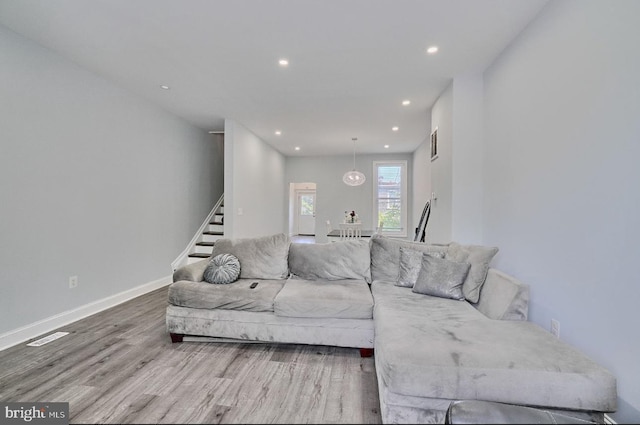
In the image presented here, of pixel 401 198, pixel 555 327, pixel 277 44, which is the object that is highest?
Result: pixel 277 44

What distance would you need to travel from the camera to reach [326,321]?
2.45 meters

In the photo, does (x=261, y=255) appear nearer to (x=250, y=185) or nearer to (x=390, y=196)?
(x=250, y=185)

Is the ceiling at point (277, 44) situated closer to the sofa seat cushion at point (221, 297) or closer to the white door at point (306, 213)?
the sofa seat cushion at point (221, 297)

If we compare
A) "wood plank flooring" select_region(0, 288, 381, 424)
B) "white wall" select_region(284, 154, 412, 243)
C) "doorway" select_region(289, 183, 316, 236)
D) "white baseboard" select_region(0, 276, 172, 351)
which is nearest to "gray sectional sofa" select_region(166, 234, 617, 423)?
"wood plank flooring" select_region(0, 288, 381, 424)

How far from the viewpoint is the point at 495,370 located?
143cm

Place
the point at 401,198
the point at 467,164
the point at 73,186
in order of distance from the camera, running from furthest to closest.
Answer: the point at 401,198 → the point at 467,164 → the point at 73,186

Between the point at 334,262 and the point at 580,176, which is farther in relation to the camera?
the point at 334,262

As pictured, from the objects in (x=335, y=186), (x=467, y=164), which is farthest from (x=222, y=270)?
(x=335, y=186)

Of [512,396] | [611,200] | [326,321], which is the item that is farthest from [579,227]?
[326,321]

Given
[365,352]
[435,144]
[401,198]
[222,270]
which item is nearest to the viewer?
→ [365,352]

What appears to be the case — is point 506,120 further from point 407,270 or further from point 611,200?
point 407,270

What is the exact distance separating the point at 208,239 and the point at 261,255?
299 cm

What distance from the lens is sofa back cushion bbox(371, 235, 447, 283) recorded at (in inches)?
117

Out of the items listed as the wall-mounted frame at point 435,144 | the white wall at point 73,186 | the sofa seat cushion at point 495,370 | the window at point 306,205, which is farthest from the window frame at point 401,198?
the sofa seat cushion at point 495,370
